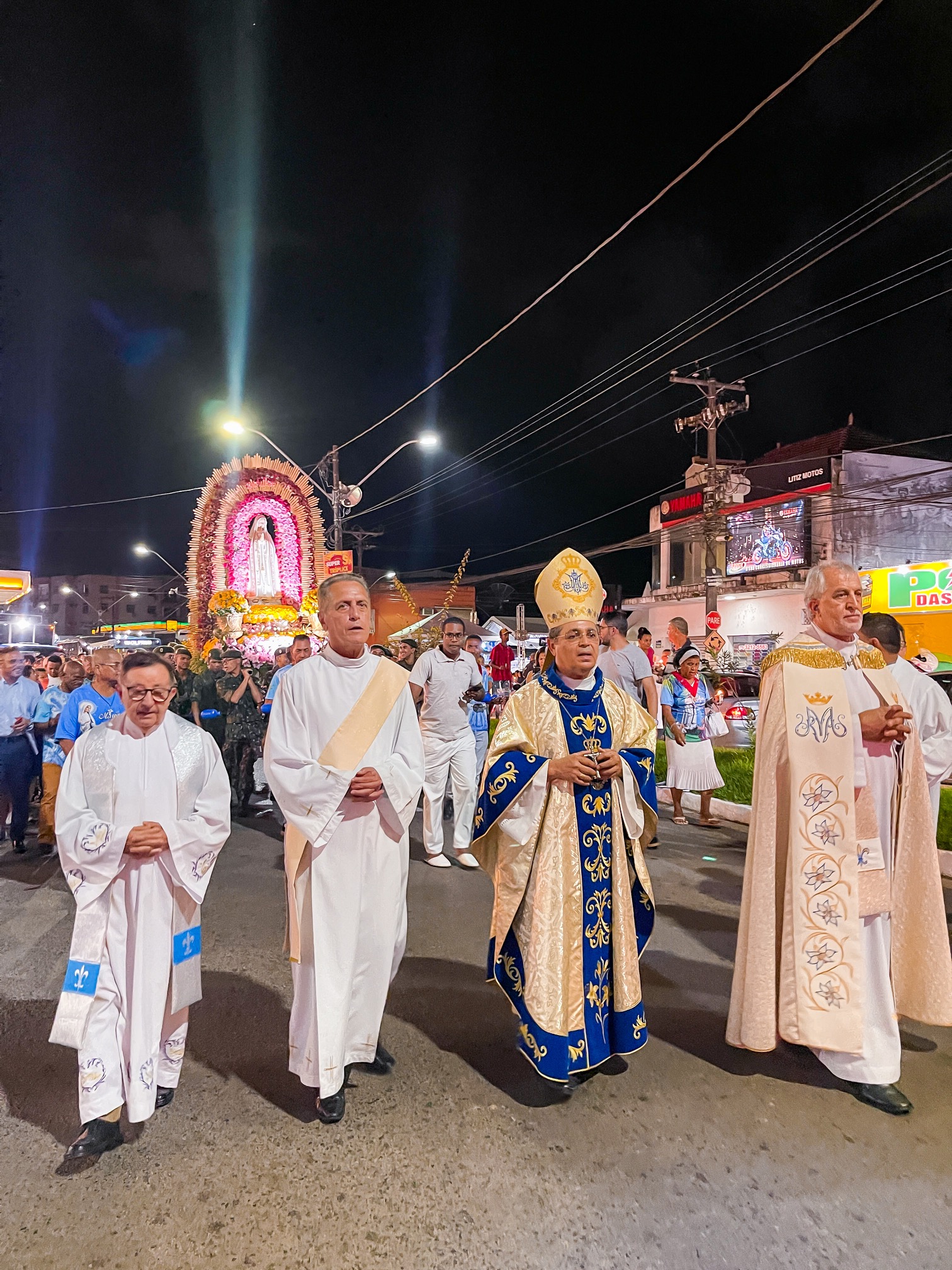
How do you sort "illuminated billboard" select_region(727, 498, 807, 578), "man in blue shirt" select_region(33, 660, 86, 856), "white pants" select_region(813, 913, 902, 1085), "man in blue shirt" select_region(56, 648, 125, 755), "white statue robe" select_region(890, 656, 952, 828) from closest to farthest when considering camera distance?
"white pants" select_region(813, 913, 902, 1085) → "white statue robe" select_region(890, 656, 952, 828) → "man in blue shirt" select_region(56, 648, 125, 755) → "man in blue shirt" select_region(33, 660, 86, 856) → "illuminated billboard" select_region(727, 498, 807, 578)

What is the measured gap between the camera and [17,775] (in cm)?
750

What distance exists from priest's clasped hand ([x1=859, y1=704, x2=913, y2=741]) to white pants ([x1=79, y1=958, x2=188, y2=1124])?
3201 millimetres

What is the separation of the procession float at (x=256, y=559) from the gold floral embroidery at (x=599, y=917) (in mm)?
13572

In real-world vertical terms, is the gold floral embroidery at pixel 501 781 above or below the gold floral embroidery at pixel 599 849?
above

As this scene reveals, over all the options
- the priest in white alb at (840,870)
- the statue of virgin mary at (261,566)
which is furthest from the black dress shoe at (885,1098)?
the statue of virgin mary at (261,566)

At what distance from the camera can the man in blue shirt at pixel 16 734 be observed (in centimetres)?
736

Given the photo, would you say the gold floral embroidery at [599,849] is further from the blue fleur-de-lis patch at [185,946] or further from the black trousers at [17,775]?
the black trousers at [17,775]

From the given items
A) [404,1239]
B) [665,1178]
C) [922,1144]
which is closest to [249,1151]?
[404,1239]

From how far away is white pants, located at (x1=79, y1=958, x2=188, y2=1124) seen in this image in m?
2.70

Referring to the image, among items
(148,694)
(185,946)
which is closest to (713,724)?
(185,946)

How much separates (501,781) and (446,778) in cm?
382

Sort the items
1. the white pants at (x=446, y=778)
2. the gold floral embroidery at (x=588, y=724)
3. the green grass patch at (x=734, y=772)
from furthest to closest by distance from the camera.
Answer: the green grass patch at (x=734, y=772)
the white pants at (x=446, y=778)
the gold floral embroidery at (x=588, y=724)

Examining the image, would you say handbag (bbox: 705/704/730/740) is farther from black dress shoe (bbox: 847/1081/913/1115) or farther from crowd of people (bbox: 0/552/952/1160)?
black dress shoe (bbox: 847/1081/913/1115)

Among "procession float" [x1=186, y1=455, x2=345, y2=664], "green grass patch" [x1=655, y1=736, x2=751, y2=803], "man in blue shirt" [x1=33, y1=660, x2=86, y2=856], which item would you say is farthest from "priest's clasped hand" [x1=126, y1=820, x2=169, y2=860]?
"procession float" [x1=186, y1=455, x2=345, y2=664]
